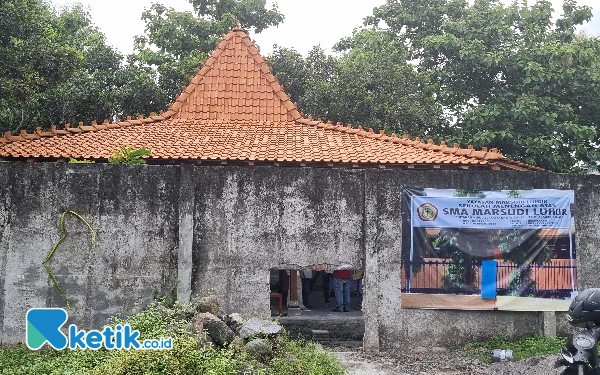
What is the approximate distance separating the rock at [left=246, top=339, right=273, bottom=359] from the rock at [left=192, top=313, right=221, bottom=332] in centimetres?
58

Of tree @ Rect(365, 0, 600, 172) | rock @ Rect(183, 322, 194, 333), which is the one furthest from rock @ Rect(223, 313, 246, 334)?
tree @ Rect(365, 0, 600, 172)

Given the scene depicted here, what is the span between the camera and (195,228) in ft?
29.7

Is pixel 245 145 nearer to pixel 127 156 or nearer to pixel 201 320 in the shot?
pixel 127 156

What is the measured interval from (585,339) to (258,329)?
3.84m

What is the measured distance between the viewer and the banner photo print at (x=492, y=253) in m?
9.06

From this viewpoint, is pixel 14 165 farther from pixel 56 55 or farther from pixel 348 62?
pixel 348 62

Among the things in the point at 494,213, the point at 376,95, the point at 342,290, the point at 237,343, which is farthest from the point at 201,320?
the point at 376,95

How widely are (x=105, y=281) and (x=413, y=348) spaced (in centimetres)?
488

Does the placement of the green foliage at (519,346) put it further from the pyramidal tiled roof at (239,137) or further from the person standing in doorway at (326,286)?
the person standing in doorway at (326,286)

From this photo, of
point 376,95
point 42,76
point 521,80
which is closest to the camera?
point 42,76

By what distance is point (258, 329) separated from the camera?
7535 mm

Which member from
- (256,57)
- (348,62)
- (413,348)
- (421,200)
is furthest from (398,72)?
(413,348)

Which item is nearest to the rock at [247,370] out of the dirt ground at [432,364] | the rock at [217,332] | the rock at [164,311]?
the rock at [217,332]

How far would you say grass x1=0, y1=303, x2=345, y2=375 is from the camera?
20.6 ft
